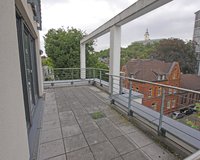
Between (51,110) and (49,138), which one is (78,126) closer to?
(49,138)

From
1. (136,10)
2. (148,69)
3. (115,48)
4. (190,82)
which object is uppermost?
(136,10)

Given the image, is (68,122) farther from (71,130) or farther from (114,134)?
(114,134)

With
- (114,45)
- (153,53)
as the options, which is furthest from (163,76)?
(114,45)

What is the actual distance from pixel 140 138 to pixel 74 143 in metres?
1.08

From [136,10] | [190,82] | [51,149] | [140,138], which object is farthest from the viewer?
[190,82]

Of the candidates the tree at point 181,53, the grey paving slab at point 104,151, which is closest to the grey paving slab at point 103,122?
the grey paving slab at point 104,151

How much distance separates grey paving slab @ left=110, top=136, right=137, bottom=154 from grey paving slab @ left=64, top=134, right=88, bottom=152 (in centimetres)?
46

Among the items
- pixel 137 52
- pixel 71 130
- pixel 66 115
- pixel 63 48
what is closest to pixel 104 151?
pixel 71 130

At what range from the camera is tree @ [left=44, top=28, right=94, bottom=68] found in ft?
29.1

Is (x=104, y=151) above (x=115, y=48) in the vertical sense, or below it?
below

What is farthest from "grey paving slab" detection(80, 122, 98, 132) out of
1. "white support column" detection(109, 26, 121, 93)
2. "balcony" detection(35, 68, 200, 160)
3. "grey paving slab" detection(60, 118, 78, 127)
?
"white support column" detection(109, 26, 121, 93)

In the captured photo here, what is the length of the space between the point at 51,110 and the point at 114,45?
249 cm

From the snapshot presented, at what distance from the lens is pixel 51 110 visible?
3.08 metres

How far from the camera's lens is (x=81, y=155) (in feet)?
5.29
